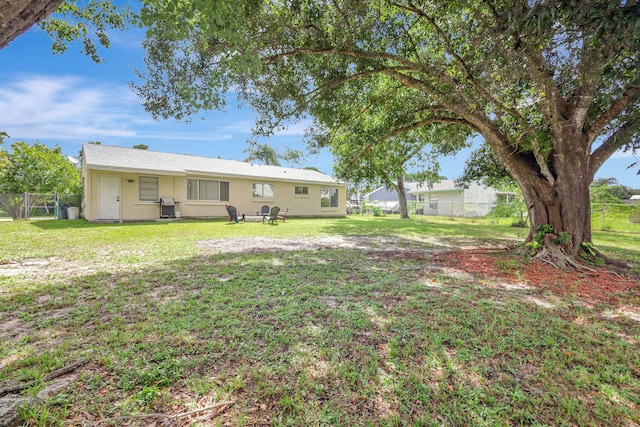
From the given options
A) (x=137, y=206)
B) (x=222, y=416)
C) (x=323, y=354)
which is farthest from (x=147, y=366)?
(x=137, y=206)

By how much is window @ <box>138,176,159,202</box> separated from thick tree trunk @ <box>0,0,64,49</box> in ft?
48.8

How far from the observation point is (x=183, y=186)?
52.1 ft

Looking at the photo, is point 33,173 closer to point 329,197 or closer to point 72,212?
point 72,212

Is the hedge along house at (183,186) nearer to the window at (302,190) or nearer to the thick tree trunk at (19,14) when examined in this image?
the window at (302,190)

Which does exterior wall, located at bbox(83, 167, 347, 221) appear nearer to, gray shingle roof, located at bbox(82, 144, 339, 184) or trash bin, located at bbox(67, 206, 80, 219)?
gray shingle roof, located at bbox(82, 144, 339, 184)

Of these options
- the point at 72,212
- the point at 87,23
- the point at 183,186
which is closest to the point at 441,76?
the point at 87,23

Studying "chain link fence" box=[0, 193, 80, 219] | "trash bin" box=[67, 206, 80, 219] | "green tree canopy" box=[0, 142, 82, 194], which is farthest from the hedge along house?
Answer: "green tree canopy" box=[0, 142, 82, 194]

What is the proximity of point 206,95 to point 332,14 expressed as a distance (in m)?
3.56

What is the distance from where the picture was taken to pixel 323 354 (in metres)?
2.26

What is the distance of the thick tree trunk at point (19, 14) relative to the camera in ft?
5.54

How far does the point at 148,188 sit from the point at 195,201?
2435mm

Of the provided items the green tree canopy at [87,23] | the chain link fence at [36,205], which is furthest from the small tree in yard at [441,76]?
the chain link fence at [36,205]

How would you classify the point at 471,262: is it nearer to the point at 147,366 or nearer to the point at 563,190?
the point at 563,190

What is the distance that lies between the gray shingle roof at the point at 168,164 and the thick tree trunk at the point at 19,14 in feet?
43.8
